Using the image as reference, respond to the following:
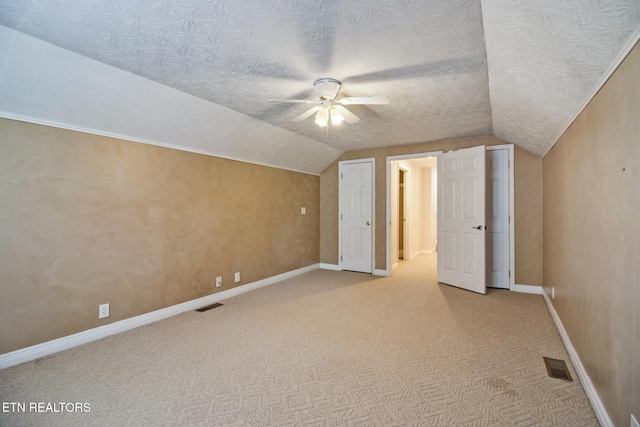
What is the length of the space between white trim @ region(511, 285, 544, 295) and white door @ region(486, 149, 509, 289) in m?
0.13

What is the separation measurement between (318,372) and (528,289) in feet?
12.1

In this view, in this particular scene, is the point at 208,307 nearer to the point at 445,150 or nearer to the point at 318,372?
the point at 318,372

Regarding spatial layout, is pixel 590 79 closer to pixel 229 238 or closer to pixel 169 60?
pixel 169 60

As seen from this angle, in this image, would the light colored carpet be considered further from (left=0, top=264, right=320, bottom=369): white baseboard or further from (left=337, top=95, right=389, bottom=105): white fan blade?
(left=337, top=95, right=389, bottom=105): white fan blade

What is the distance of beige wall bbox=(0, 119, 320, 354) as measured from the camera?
94.8 inches

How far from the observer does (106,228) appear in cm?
293

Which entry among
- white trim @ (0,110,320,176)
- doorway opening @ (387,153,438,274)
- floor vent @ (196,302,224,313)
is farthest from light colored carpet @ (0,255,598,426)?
doorway opening @ (387,153,438,274)

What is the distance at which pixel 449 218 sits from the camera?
4719 mm

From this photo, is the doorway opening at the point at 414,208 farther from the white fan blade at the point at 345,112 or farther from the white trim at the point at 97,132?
the white trim at the point at 97,132

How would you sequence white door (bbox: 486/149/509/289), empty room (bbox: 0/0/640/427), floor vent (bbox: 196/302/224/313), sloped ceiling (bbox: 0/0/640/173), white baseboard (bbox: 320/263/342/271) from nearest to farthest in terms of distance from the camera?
sloped ceiling (bbox: 0/0/640/173)
empty room (bbox: 0/0/640/427)
floor vent (bbox: 196/302/224/313)
white door (bbox: 486/149/509/289)
white baseboard (bbox: 320/263/342/271)

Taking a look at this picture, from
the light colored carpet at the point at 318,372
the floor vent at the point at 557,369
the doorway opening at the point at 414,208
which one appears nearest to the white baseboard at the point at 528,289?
the light colored carpet at the point at 318,372

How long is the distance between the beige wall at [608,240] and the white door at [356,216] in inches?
125

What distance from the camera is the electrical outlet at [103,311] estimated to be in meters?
2.88

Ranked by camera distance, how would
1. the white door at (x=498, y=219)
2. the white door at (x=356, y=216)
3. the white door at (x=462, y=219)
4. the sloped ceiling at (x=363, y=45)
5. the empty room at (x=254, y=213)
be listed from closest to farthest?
the sloped ceiling at (x=363, y=45) → the empty room at (x=254, y=213) → the white door at (x=462, y=219) → the white door at (x=498, y=219) → the white door at (x=356, y=216)
